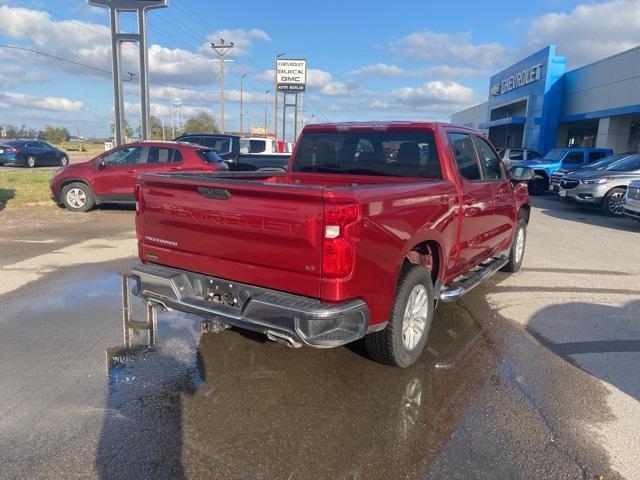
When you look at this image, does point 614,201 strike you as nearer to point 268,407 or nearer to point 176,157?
point 176,157

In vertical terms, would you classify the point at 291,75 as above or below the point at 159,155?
above

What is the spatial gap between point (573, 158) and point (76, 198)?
58.6 ft

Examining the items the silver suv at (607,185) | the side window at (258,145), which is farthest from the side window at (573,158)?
the side window at (258,145)

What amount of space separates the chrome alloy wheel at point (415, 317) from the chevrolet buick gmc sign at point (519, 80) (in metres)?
33.2

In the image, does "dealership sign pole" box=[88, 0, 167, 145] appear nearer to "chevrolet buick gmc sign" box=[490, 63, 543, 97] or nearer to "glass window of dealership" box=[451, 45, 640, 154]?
"glass window of dealership" box=[451, 45, 640, 154]

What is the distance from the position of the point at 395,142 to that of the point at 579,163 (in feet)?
58.0

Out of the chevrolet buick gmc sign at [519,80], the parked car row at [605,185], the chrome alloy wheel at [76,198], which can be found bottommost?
the chrome alloy wheel at [76,198]

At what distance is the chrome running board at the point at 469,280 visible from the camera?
14.9 feet

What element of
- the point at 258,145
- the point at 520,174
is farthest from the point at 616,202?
the point at 258,145

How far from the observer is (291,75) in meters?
56.2

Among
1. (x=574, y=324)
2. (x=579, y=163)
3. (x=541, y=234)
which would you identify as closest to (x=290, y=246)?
(x=574, y=324)

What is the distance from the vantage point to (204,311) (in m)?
3.54

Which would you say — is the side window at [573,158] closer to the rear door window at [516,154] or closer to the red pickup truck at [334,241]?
the rear door window at [516,154]

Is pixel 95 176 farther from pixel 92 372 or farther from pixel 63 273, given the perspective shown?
pixel 92 372
